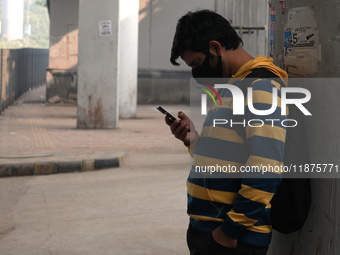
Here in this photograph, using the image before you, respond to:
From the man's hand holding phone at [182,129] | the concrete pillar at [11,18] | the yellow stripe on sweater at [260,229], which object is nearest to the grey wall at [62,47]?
the man's hand holding phone at [182,129]

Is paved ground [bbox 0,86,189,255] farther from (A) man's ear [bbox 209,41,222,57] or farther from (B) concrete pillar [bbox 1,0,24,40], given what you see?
(B) concrete pillar [bbox 1,0,24,40]

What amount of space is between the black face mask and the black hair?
56 millimetres

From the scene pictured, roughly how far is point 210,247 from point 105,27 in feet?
32.9

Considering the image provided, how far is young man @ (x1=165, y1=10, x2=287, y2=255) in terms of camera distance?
1.92 m

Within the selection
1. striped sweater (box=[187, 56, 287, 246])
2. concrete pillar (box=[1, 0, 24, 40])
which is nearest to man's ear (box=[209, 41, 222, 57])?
striped sweater (box=[187, 56, 287, 246])

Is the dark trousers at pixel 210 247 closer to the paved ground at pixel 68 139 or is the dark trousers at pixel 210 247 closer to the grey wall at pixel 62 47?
the paved ground at pixel 68 139

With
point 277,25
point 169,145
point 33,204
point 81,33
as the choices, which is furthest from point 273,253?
point 81,33

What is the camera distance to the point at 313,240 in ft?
7.15

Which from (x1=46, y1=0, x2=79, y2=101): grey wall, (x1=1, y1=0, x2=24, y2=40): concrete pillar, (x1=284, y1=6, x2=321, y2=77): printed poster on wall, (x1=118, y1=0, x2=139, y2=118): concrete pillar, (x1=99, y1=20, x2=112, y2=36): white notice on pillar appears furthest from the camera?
(x1=1, y1=0, x2=24, y2=40): concrete pillar

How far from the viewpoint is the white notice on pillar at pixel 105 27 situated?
11602mm

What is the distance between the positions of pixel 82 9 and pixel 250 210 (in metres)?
10.4

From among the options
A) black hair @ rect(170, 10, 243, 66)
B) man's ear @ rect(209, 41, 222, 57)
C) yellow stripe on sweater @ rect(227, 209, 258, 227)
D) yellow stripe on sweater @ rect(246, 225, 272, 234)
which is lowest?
yellow stripe on sweater @ rect(246, 225, 272, 234)

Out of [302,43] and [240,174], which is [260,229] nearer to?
[240,174]
